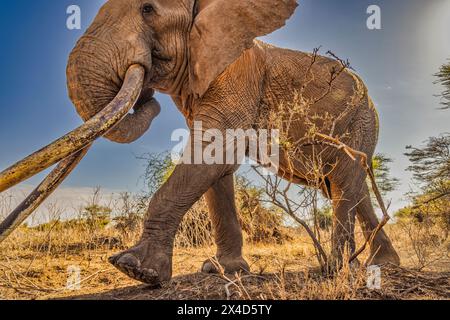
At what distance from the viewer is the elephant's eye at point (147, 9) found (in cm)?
383

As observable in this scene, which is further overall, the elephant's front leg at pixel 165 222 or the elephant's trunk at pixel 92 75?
the elephant's trunk at pixel 92 75

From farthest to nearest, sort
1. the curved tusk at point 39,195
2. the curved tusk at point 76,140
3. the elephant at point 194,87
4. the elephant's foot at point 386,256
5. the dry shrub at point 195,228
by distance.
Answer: the dry shrub at point 195,228 → the elephant's foot at point 386,256 → the elephant at point 194,87 → the curved tusk at point 39,195 → the curved tusk at point 76,140

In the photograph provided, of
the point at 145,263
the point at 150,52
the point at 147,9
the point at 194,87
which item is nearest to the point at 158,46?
the point at 150,52

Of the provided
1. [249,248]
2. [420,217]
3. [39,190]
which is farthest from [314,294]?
[420,217]

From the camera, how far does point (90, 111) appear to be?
3518 millimetres

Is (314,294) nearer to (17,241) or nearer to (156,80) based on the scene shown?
(156,80)

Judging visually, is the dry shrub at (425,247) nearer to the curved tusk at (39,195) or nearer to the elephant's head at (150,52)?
the elephant's head at (150,52)

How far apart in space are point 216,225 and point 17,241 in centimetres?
352

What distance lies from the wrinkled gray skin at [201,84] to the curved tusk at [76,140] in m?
0.30

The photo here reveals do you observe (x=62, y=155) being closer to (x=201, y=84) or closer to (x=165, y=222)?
(x=165, y=222)

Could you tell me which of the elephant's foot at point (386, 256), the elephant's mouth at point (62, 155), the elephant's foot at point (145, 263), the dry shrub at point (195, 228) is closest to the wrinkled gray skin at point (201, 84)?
the elephant's foot at point (145, 263)

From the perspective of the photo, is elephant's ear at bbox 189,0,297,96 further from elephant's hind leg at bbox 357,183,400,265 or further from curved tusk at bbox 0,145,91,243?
elephant's hind leg at bbox 357,183,400,265

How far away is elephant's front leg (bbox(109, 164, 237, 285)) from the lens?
310 centimetres

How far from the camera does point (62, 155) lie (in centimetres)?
267
